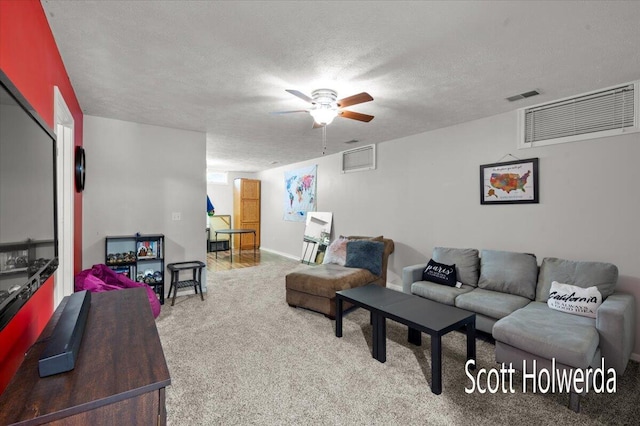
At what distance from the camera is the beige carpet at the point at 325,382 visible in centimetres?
190

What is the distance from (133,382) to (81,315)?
2.21 feet

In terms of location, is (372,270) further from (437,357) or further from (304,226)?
(304,226)

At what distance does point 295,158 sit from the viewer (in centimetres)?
644

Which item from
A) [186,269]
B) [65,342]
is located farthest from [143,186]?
[65,342]

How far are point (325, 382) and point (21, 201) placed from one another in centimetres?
207

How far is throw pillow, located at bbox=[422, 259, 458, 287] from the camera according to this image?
3.38 metres

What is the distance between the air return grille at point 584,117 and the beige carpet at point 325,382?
2053 millimetres

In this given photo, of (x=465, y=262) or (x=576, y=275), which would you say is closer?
(x=576, y=275)

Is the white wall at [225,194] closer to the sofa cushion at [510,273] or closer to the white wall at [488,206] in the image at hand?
the white wall at [488,206]

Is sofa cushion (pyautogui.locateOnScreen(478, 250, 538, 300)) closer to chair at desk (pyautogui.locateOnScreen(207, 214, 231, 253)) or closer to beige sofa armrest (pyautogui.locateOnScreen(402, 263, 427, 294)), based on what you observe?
beige sofa armrest (pyautogui.locateOnScreen(402, 263, 427, 294))

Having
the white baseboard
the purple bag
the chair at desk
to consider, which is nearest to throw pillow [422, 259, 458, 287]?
the purple bag

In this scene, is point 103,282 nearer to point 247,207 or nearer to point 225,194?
point 247,207

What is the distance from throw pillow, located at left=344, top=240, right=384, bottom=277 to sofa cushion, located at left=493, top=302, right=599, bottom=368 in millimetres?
1774

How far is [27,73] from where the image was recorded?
55.3 inches
